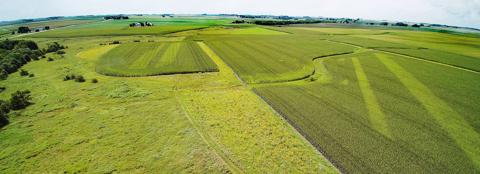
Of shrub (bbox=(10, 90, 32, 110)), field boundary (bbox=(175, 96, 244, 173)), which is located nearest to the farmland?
field boundary (bbox=(175, 96, 244, 173))

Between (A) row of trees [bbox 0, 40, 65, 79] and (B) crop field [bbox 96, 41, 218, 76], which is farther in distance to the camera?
(A) row of trees [bbox 0, 40, 65, 79]

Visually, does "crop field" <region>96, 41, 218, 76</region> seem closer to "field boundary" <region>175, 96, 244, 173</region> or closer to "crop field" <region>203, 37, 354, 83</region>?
"crop field" <region>203, 37, 354, 83</region>

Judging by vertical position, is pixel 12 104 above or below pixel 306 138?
above

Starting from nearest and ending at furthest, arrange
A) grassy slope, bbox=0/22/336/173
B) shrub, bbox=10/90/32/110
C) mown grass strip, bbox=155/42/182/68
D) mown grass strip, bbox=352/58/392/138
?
1. grassy slope, bbox=0/22/336/173
2. mown grass strip, bbox=352/58/392/138
3. shrub, bbox=10/90/32/110
4. mown grass strip, bbox=155/42/182/68

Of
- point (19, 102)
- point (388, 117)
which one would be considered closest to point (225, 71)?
point (388, 117)

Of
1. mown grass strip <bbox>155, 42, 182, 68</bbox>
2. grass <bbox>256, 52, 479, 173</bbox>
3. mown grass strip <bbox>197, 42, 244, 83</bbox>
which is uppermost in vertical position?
mown grass strip <bbox>155, 42, 182, 68</bbox>

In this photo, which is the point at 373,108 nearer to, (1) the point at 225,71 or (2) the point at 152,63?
(1) the point at 225,71
